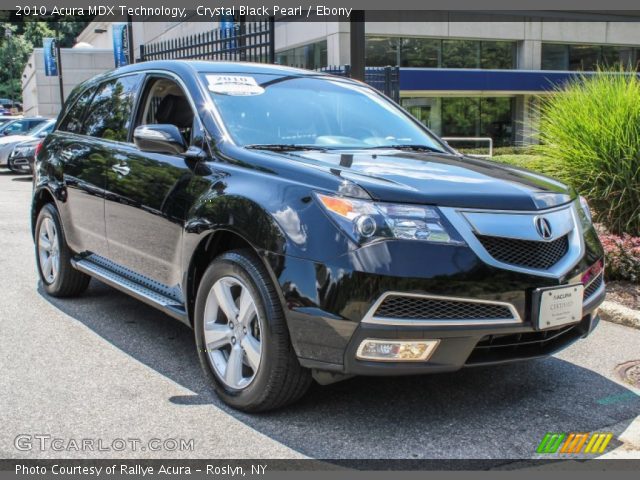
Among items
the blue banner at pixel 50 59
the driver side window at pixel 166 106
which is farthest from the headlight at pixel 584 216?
the blue banner at pixel 50 59

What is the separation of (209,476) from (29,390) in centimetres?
145

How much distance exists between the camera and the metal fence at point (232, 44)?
1045cm

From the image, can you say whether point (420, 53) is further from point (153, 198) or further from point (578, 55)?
point (153, 198)

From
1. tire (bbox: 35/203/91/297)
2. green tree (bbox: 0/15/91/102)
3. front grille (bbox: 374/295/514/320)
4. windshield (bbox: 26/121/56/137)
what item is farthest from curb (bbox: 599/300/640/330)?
green tree (bbox: 0/15/91/102)

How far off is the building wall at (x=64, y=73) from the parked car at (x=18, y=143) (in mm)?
17351

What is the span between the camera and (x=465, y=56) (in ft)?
106

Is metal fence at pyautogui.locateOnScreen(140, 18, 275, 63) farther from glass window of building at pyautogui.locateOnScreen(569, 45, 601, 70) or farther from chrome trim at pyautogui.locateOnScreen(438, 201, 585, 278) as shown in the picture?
glass window of building at pyautogui.locateOnScreen(569, 45, 601, 70)

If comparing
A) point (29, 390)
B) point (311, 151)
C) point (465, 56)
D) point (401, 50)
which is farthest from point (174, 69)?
point (465, 56)

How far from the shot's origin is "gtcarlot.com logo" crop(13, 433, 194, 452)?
3254 mm

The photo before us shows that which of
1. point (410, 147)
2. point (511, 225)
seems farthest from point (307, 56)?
point (511, 225)

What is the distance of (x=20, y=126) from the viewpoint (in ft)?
72.3

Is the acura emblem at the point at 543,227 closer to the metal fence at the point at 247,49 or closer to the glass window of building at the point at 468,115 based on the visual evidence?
the metal fence at the point at 247,49

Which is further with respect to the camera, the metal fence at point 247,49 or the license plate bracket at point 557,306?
the metal fence at point 247,49

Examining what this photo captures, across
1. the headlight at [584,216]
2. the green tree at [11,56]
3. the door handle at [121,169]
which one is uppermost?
the green tree at [11,56]
